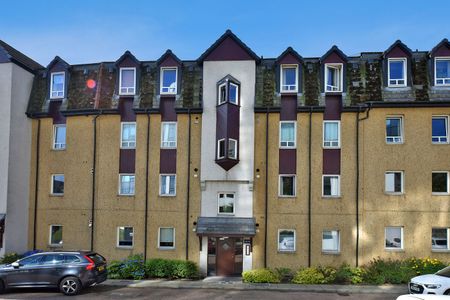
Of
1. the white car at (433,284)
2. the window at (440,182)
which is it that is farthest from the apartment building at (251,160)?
the white car at (433,284)

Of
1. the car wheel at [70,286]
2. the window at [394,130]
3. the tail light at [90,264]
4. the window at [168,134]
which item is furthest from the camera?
the window at [168,134]

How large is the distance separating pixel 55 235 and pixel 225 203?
31.4ft

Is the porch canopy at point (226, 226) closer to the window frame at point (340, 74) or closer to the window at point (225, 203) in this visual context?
the window at point (225, 203)

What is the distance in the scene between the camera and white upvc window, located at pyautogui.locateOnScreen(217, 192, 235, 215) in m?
21.5

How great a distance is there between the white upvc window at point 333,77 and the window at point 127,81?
1042 centimetres

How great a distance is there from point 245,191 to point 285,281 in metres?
4.74

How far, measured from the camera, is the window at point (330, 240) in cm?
2094

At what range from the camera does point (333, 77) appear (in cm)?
2214

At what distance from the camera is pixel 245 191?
21.2m

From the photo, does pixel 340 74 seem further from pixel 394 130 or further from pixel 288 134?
pixel 288 134

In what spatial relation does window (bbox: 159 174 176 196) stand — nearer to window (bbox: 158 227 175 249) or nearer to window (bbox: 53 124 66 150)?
window (bbox: 158 227 175 249)

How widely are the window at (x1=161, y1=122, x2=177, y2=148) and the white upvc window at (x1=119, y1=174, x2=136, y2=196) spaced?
2456mm

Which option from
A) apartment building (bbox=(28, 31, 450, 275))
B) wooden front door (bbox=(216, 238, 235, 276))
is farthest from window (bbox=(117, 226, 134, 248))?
wooden front door (bbox=(216, 238, 235, 276))

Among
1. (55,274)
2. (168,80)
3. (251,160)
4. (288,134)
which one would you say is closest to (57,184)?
(55,274)
